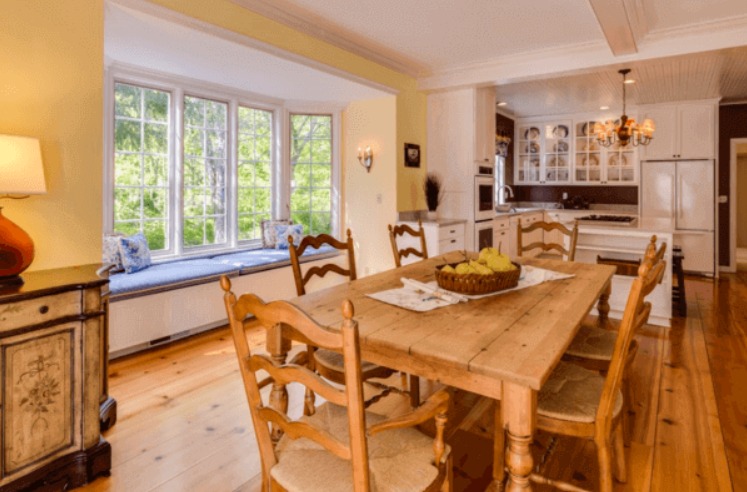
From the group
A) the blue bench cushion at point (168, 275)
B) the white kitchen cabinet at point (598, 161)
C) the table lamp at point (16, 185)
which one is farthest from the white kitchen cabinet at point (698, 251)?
the table lamp at point (16, 185)

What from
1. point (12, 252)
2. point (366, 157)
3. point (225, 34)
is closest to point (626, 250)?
point (366, 157)

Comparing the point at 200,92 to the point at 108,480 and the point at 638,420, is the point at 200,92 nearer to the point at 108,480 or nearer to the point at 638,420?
the point at 108,480

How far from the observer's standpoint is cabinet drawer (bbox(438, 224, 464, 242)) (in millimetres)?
5051

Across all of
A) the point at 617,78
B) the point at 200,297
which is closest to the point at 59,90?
the point at 200,297

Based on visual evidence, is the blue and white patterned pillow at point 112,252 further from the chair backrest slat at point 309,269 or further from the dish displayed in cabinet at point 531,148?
the dish displayed in cabinet at point 531,148

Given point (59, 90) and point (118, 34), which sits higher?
point (118, 34)

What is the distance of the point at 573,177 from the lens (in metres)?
8.07

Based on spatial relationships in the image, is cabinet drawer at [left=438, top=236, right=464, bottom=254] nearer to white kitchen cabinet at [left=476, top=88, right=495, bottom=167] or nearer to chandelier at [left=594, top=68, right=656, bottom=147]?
white kitchen cabinet at [left=476, top=88, right=495, bottom=167]

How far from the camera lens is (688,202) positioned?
264 inches

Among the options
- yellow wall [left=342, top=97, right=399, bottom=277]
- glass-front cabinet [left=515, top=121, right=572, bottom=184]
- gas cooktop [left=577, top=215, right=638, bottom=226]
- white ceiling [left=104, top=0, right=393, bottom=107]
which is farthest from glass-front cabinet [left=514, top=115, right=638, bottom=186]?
white ceiling [left=104, top=0, right=393, bottom=107]

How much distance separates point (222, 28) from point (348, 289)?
2.13m

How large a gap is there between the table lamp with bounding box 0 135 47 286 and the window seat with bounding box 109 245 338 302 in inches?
44.9

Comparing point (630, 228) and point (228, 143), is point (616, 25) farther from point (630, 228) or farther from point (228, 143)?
point (228, 143)

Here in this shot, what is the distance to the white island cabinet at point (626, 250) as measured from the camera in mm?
4184
